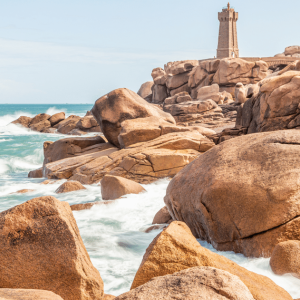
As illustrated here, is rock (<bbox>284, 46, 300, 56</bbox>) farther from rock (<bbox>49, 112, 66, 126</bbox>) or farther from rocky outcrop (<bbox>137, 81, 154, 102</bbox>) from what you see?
rock (<bbox>49, 112, 66, 126</bbox>)

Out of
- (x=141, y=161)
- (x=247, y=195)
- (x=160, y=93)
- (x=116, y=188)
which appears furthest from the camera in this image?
(x=160, y=93)

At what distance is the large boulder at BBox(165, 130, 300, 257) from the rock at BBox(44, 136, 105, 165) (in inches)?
332

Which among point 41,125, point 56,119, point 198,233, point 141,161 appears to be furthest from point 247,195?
point 41,125

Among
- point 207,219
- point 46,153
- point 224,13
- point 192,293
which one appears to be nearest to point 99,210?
point 207,219

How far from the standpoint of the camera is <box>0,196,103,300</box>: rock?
9.93 ft

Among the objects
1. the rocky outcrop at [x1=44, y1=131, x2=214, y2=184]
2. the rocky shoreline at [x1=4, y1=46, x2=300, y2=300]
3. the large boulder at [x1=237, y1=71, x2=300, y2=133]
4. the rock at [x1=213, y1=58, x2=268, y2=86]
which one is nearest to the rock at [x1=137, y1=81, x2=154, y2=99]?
the rock at [x1=213, y1=58, x2=268, y2=86]

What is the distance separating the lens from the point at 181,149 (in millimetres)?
10469

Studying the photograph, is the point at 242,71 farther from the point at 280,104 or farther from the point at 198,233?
the point at 198,233

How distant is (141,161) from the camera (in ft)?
32.6

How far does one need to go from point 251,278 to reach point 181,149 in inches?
300

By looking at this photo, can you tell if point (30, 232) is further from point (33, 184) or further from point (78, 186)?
point (33, 184)

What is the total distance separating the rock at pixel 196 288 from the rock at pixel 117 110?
33.4 ft

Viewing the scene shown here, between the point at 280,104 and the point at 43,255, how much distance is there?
853cm

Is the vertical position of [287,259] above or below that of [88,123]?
above
